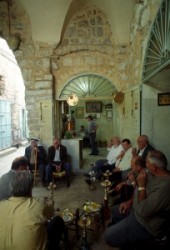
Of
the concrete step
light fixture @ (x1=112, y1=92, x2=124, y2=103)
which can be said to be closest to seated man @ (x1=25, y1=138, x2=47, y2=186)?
light fixture @ (x1=112, y1=92, x2=124, y2=103)

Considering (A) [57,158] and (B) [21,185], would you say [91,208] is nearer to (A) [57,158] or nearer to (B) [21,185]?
(B) [21,185]

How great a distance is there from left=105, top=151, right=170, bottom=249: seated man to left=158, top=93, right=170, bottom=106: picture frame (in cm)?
Answer: 203

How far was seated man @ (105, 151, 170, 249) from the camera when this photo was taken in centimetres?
197

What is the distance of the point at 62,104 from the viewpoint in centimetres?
643

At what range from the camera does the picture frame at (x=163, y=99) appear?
4023mm

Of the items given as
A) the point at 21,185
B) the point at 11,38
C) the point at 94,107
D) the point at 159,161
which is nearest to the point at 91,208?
the point at 159,161

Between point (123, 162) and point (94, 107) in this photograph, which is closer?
point (123, 162)

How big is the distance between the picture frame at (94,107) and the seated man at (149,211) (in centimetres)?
745

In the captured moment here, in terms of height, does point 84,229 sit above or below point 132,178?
below

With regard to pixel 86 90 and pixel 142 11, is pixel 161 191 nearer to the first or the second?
pixel 142 11

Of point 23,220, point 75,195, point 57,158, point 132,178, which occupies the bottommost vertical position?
point 75,195

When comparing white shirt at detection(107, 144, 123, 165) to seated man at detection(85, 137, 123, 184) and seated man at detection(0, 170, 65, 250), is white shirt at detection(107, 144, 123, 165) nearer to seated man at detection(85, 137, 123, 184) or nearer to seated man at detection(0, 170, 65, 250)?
seated man at detection(85, 137, 123, 184)

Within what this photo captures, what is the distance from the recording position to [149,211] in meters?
1.99

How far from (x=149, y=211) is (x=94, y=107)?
800 centimetres
